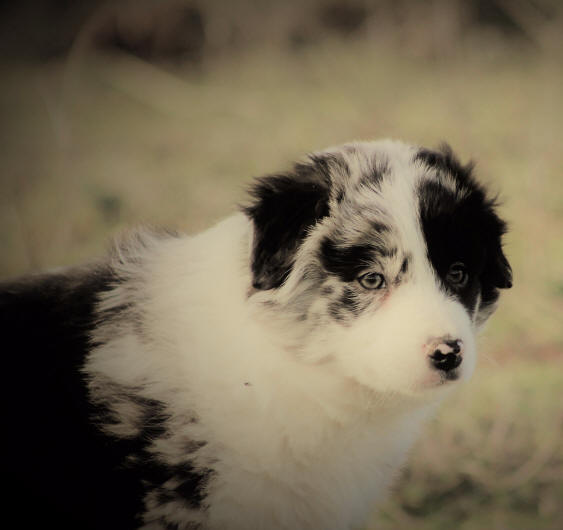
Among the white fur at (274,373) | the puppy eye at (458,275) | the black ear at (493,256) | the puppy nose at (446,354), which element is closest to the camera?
the puppy nose at (446,354)

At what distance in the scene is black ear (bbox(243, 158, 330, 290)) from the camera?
121 inches

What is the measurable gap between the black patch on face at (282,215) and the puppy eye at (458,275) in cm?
57

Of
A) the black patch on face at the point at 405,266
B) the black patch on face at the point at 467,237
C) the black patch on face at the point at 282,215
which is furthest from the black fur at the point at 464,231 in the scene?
the black patch on face at the point at 282,215

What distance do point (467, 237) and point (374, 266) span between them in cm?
44

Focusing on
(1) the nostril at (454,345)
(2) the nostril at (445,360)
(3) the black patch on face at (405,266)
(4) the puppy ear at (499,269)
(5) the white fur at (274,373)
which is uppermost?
(4) the puppy ear at (499,269)

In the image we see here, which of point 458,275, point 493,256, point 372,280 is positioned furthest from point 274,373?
point 493,256

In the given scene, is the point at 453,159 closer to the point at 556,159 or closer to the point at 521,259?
the point at 521,259

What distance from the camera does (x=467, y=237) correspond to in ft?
10.4

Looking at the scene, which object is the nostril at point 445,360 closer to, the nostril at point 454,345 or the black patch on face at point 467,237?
the nostril at point 454,345

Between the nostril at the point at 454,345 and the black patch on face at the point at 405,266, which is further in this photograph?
the black patch on face at the point at 405,266

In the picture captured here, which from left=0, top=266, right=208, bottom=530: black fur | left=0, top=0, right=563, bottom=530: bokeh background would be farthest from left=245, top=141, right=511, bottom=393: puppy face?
left=0, top=0, right=563, bottom=530: bokeh background

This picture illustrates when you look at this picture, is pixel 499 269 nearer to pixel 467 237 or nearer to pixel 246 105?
pixel 467 237

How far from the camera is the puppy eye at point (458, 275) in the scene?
10.3 ft

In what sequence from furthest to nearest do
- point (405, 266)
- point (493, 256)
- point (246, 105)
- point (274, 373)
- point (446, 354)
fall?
point (246, 105) → point (493, 256) → point (274, 373) → point (405, 266) → point (446, 354)
